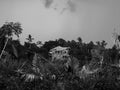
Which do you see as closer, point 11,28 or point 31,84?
point 31,84

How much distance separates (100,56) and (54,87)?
451 centimetres

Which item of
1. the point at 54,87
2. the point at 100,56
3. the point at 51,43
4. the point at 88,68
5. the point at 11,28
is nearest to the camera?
the point at 54,87

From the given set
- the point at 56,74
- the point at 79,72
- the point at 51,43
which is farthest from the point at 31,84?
the point at 51,43

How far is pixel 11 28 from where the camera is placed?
123 feet

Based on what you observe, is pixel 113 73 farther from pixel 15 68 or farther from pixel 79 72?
pixel 15 68

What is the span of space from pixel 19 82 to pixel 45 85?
4.79ft

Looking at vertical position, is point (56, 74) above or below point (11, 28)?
below

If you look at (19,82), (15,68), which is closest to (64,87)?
(19,82)

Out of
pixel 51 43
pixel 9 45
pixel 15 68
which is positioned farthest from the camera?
pixel 51 43

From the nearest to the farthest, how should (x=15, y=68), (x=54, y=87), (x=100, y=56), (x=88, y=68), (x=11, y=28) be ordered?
(x=54, y=87), (x=88, y=68), (x=15, y=68), (x=100, y=56), (x=11, y=28)

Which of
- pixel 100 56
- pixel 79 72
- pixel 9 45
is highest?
pixel 9 45

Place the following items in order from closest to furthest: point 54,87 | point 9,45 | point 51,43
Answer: point 54,87
point 9,45
point 51,43

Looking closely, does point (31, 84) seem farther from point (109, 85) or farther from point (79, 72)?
point (109, 85)

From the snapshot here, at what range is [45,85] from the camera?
10656mm
